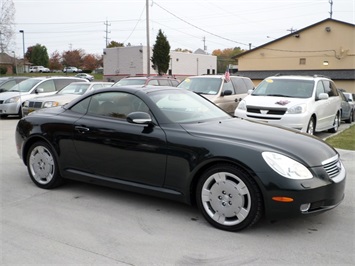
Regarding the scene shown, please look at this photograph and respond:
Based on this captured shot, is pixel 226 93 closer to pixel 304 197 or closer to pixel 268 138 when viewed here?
pixel 268 138

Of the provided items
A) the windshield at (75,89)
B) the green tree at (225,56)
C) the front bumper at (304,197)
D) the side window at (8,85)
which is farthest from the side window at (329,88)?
the green tree at (225,56)

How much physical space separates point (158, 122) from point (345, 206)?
8.38ft

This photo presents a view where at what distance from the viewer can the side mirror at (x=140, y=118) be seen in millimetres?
4469

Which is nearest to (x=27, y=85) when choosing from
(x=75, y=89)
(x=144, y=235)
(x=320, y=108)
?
(x=75, y=89)

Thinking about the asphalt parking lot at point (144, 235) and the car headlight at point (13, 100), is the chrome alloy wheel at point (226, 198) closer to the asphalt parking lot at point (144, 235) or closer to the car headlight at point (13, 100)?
the asphalt parking lot at point (144, 235)

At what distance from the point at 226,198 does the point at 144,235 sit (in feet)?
3.02

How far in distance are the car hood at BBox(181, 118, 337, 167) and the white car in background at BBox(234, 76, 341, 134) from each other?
191 inches

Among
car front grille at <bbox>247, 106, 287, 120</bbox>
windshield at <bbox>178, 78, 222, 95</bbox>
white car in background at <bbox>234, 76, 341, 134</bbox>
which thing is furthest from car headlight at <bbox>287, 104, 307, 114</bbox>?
windshield at <bbox>178, 78, 222, 95</bbox>

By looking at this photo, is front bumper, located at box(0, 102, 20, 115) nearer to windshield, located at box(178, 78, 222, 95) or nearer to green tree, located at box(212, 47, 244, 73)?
windshield, located at box(178, 78, 222, 95)

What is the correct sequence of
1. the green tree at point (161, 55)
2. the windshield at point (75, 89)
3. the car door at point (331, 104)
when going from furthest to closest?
1. the green tree at point (161, 55)
2. the windshield at point (75, 89)
3. the car door at point (331, 104)

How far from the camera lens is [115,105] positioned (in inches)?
198

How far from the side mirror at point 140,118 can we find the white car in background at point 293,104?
18.0 feet

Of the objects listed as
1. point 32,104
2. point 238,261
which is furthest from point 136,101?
point 32,104

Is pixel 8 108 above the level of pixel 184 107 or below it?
below
